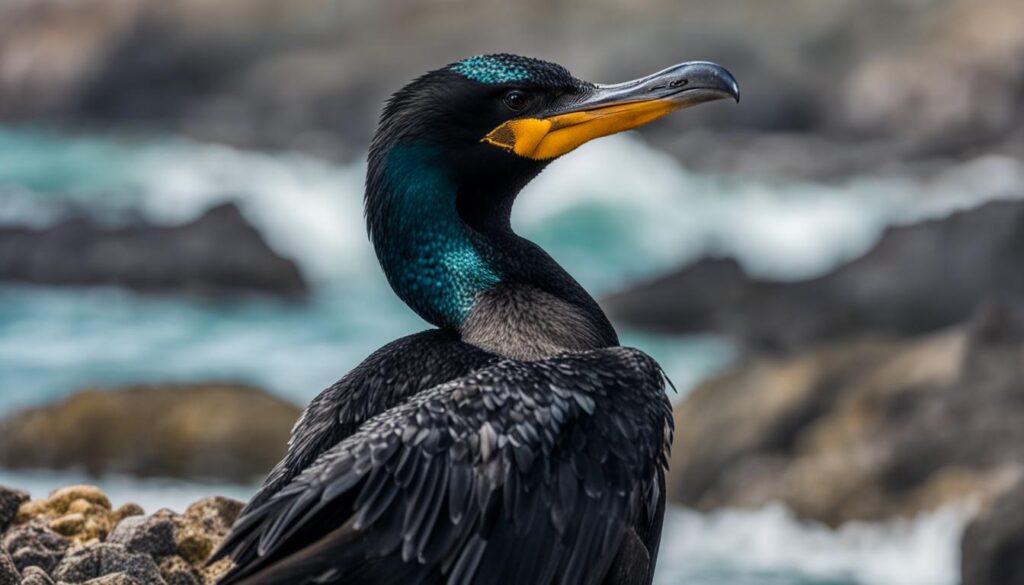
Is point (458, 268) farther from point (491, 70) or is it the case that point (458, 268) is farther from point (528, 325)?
point (491, 70)

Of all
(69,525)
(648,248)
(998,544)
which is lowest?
(69,525)

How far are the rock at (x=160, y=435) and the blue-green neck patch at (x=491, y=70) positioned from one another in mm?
9573

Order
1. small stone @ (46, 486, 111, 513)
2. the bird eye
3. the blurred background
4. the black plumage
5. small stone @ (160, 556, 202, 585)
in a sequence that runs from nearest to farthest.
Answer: the black plumage
the bird eye
small stone @ (160, 556, 202, 585)
small stone @ (46, 486, 111, 513)
the blurred background

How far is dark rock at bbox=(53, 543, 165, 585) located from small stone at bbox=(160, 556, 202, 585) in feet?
0.48

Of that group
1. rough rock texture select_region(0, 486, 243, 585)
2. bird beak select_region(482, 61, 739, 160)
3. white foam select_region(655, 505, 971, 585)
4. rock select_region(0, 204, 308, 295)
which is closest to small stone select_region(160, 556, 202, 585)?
rough rock texture select_region(0, 486, 243, 585)

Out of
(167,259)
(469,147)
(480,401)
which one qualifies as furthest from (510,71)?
(167,259)

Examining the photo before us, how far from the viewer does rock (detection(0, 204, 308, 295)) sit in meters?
23.5

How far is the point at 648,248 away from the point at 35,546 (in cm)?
2388

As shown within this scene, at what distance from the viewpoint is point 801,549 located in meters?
13.1

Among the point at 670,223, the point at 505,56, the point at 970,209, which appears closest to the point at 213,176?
the point at 670,223

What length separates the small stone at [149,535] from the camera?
563cm

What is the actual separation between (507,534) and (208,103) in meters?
34.9

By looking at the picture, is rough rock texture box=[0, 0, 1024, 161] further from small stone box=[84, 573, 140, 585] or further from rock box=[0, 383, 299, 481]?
small stone box=[84, 573, 140, 585]

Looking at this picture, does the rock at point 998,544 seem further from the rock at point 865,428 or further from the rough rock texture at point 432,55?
the rough rock texture at point 432,55
